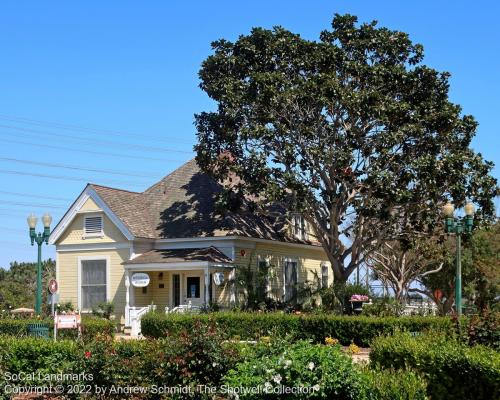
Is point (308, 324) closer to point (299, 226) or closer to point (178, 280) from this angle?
point (178, 280)

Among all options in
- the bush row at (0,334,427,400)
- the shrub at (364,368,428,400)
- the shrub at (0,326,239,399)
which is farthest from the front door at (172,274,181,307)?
the shrub at (364,368,428,400)

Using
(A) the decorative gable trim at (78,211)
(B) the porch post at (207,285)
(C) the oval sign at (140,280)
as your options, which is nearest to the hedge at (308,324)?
(B) the porch post at (207,285)

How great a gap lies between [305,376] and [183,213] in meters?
24.8

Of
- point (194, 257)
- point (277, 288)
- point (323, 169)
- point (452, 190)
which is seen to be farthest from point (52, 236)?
point (452, 190)

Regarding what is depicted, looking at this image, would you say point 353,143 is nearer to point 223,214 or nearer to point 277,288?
point 223,214

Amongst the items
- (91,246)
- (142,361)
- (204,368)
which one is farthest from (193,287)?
(204,368)

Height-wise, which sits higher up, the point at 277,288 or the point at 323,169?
the point at 323,169

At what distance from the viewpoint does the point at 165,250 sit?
32.6 metres

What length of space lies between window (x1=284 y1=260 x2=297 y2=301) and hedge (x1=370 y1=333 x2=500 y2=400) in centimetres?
2373

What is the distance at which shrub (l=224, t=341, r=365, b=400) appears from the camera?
30.5ft

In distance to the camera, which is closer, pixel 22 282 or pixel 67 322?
pixel 67 322

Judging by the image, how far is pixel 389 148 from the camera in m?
27.9

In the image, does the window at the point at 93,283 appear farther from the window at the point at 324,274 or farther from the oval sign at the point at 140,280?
the window at the point at 324,274

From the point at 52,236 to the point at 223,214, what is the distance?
897cm
